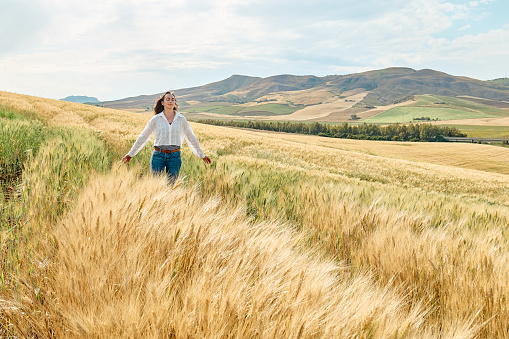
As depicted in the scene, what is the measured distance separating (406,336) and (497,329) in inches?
30.4

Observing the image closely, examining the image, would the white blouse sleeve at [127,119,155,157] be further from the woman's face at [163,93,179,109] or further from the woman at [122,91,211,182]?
the woman's face at [163,93,179,109]

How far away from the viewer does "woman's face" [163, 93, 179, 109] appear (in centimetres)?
510

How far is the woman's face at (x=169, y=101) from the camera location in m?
Answer: 5.10

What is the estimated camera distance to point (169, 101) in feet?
16.7

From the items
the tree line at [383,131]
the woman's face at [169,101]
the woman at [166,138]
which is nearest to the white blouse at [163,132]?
the woman at [166,138]

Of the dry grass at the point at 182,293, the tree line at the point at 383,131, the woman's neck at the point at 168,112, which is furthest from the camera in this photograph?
the tree line at the point at 383,131

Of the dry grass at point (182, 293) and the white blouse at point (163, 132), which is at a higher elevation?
the white blouse at point (163, 132)

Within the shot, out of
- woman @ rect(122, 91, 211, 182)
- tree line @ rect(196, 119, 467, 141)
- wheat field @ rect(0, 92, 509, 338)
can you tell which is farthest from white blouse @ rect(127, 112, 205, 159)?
tree line @ rect(196, 119, 467, 141)

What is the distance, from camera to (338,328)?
1.10 m

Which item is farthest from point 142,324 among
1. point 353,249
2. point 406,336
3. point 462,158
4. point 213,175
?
point 462,158

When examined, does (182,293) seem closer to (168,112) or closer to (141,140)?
(141,140)

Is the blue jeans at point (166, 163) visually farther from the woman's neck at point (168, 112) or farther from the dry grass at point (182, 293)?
the dry grass at point (182, 293)

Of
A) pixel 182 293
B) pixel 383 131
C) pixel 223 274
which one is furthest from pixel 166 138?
pixel 383 131

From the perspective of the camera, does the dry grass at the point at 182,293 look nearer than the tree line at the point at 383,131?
Yes
